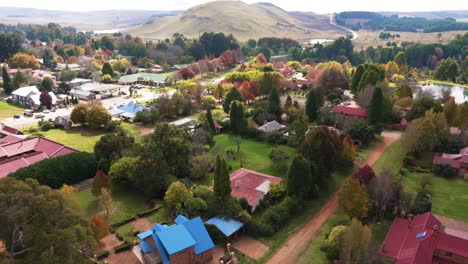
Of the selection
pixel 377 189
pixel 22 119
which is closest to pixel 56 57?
pixel 22 119

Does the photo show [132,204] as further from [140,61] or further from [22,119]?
[140,61]

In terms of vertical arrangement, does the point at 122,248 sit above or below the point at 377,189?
below

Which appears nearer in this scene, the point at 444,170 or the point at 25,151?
the point at 444,170

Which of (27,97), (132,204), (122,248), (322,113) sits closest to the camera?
(122,248)

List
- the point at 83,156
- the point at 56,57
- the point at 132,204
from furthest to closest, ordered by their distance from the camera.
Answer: the point at 56,57 < the point at 83,156 < the point at 132,204

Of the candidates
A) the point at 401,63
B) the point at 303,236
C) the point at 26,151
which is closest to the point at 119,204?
the point at 26,151

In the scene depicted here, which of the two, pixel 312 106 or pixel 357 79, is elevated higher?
pixel 357 79

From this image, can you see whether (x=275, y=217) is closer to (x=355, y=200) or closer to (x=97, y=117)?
(x=355, y=200)
